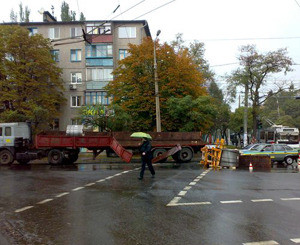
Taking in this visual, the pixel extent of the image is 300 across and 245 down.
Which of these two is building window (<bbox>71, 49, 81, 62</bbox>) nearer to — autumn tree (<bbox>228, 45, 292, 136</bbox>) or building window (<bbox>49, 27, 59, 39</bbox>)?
building window (<bbox>49, 27, 59, 39</bbox>)

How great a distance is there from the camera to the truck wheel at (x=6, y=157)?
1883 cm

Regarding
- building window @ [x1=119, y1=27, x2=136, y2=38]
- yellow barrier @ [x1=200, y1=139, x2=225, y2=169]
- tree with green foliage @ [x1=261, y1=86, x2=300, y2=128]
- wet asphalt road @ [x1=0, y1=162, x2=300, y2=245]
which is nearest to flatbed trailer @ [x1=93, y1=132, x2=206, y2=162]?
yellow barrier @ [x1=200, y1=139, x2=225, y2=169]

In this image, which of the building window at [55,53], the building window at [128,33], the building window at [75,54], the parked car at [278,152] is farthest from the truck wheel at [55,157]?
the building window at [128,33]

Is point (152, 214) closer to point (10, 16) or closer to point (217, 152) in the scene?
point (217, 152)

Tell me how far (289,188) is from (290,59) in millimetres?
26605

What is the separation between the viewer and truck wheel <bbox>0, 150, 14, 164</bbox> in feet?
61.8

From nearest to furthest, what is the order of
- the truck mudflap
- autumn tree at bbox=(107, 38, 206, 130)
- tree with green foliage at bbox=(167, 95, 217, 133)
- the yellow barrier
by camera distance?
1. the yellow barrier
2. the truck mudflap
3. tree with green foliage at bbox=(167, 95, 217, 133)
4. autumn tree at bbox=(107, 38, 206, 130)

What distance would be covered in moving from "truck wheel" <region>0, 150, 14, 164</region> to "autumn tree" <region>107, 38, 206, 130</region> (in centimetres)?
949

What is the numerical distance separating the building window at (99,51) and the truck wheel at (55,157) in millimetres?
19252

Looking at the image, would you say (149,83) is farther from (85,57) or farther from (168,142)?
(85,57)

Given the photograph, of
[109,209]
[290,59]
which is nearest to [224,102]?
[290,59]

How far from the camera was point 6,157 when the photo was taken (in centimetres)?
1891

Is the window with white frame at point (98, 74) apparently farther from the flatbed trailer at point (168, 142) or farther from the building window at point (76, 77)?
the flatbed trailer at point (168, 142)

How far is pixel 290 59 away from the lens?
105 ft
